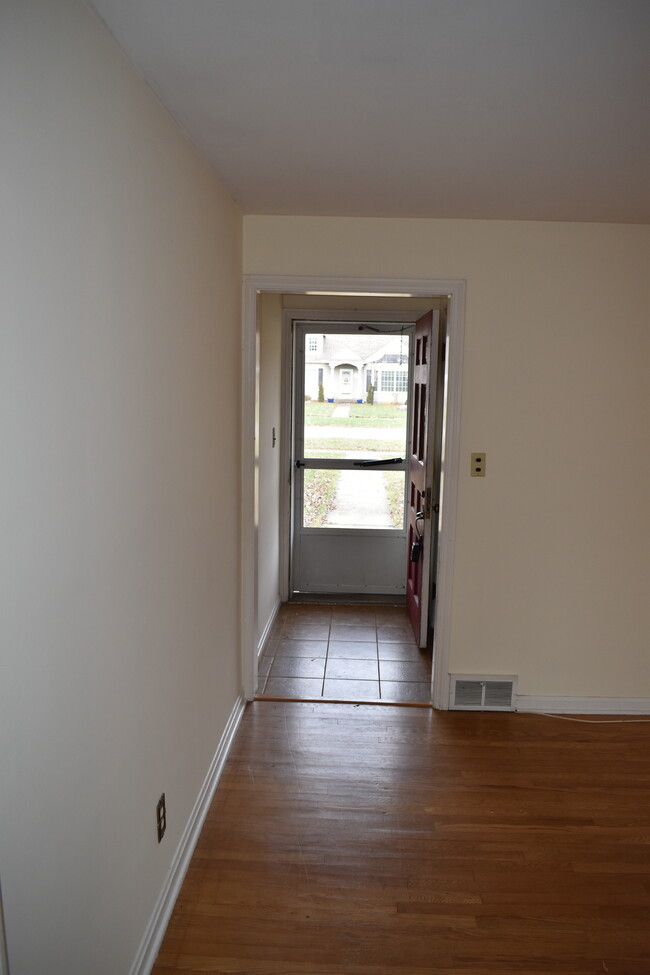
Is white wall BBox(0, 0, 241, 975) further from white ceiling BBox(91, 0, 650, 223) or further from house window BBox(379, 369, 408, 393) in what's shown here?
house window BBox(379, 369, 408, 393)

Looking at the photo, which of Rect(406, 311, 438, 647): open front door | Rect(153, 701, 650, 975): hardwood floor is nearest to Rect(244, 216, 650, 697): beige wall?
Rect(153, 701, 650, 975): hardwood floor

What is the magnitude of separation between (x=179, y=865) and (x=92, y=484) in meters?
1.50

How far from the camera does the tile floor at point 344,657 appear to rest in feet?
12.4

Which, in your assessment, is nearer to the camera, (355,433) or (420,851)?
(420,851)

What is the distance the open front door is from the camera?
163 inches

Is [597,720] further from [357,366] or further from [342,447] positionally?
[357,366]

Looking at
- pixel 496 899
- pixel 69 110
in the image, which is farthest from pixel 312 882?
pixel 69 110

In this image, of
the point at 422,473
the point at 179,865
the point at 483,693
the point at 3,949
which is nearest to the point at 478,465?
the point at 422,473

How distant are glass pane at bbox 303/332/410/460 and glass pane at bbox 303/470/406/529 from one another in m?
0.15

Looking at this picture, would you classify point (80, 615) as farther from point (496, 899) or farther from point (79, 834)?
point (496, 899)

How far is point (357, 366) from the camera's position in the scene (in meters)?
5.14

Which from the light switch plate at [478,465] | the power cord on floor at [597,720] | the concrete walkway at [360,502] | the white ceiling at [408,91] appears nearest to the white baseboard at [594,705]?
the power cord on floor at [597,720]

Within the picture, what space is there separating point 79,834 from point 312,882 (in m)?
1.13

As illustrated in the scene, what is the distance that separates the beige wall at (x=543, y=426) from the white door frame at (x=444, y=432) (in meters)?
0.05
